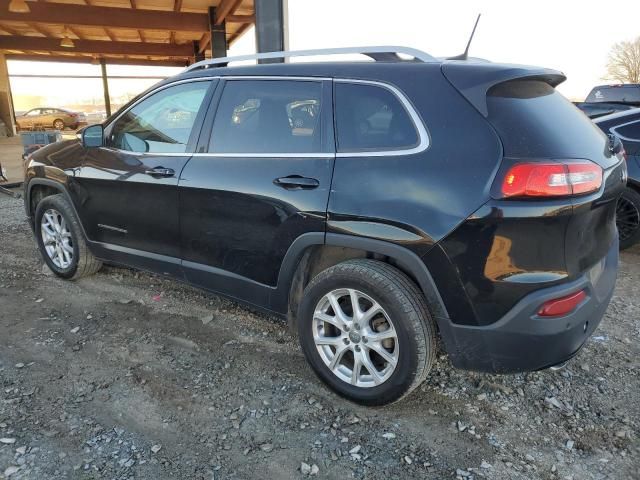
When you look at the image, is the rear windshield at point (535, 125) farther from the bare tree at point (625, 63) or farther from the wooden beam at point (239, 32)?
the bare tree at point (625, 63)

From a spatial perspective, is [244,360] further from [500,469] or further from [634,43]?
[634,43]

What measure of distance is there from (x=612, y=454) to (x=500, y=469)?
562 mm

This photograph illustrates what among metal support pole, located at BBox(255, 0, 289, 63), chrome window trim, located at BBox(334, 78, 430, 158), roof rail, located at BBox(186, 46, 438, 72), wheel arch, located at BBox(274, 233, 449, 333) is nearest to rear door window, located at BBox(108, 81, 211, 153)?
roof rail, located at BBox(186, 46, 438, 72)

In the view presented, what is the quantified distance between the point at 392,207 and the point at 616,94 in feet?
34.6

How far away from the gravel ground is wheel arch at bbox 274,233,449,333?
53 centimetres

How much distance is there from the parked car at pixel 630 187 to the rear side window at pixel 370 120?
12.1ft

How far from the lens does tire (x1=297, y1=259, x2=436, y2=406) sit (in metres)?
2.40

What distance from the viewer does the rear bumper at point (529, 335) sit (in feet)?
7.13

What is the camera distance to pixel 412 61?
2.57 meters

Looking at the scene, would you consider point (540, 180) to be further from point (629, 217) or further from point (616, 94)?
point (616, 94)

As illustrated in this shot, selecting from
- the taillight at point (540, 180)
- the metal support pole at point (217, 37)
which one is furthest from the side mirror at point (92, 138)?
the metal support pole at point (217, 37)

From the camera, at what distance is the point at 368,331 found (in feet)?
8.47

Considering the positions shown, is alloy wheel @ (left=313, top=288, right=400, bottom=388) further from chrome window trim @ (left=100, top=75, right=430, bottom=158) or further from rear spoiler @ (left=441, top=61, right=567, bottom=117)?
rear spoiler @ (left=441, top=61, right=567, bottom=117)

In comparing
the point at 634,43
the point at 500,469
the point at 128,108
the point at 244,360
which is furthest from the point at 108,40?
the point at 634,43
